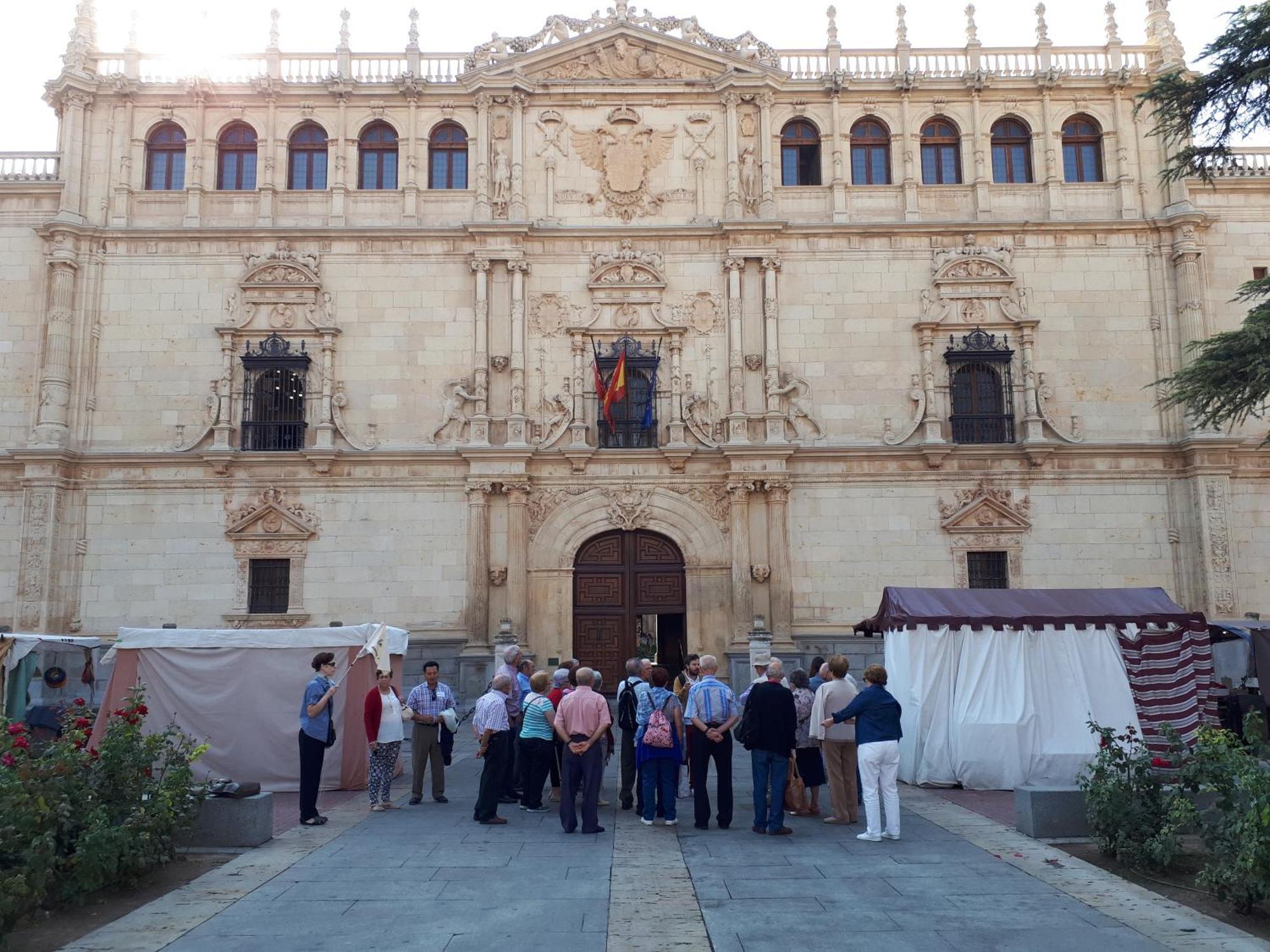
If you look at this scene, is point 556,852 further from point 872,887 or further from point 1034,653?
point 1034,653

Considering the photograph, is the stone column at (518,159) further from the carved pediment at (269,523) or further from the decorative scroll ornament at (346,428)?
the carved pediment at (269,523)

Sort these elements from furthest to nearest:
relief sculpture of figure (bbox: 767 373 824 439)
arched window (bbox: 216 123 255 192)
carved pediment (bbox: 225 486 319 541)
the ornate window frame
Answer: arched window (bbox: 216 123 255 192) → relief sculpture of figure (bbox: 767 373 824 439) → carved pediment (bbox: 225 486 319 541) → the ornate window frame

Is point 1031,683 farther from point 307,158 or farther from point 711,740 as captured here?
point 307,158

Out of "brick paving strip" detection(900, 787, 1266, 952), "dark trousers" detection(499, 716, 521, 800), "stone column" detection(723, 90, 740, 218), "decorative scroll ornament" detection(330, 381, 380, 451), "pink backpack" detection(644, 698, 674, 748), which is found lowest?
"brick paving strip" detection(900, 787, 1266, 952)

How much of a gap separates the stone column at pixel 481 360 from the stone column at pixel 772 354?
6824 millimetres

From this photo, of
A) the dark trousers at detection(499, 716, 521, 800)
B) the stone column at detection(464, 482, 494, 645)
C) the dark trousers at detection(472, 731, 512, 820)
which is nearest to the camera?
the dark trousers at detection(472, 731, 512, 820)

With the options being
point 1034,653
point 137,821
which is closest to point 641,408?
point 1034,653

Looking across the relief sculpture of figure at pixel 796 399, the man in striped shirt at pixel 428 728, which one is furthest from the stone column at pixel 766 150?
the man in striped shirt at pixel 428 728

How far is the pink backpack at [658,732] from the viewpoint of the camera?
39.2 feet

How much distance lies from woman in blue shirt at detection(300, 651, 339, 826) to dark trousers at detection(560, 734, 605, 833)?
288 centimetres

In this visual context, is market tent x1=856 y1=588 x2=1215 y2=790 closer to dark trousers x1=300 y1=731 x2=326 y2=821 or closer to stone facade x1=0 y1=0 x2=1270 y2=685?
dark trousers x1=300 y1=731 x2=326 y2=821

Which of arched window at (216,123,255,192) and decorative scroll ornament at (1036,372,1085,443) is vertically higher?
arched window at (216,123,255,192)

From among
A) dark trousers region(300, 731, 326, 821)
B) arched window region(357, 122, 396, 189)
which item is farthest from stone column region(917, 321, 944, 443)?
dark trousers region(300, 731, 326, 821)

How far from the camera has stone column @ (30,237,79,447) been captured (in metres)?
24.8
